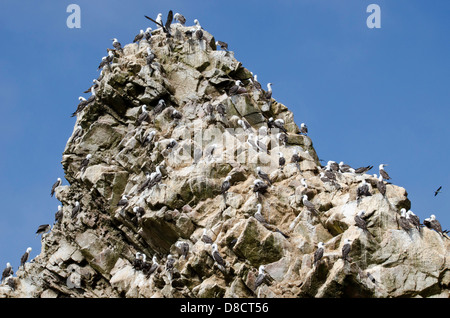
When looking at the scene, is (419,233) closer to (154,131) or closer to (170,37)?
(154,131)

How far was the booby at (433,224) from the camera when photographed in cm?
3102

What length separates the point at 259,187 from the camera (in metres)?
33.4

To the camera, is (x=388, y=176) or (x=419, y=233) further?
(x=388, y=176)

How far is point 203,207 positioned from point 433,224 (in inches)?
426

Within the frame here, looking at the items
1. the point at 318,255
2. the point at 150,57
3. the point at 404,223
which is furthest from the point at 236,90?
the point at 318,255

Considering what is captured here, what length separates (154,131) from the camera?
127 feet

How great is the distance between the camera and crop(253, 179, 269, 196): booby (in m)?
33.4

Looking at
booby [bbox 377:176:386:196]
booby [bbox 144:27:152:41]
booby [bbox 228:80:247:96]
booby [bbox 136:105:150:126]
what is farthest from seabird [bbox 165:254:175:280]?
booby [bbox 144:27:152:41]

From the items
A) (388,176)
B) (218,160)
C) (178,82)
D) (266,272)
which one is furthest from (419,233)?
(178,82)

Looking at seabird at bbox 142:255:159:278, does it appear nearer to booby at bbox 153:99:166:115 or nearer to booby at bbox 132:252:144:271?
booby at bbox 132:252:144:271

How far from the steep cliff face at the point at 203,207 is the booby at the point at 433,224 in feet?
1.74

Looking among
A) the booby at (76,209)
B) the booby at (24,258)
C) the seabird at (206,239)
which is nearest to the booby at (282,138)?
the seabird at (206,239)

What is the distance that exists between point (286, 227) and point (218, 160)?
Result: 5180mm

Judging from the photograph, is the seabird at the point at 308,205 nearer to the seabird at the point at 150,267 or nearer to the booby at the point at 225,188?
the booby at the point at 225,188
